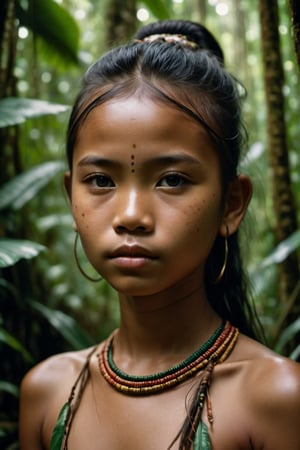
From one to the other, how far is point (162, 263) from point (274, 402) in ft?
1.21

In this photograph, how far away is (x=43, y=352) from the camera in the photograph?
8.23ft

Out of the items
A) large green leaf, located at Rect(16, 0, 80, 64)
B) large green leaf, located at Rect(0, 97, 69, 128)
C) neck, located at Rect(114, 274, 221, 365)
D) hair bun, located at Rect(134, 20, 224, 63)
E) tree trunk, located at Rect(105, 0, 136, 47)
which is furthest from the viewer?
tree trunk, located at Rect(105, 0, 136, 47)

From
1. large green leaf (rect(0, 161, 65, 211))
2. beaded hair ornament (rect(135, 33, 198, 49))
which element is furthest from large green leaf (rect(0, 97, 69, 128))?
beaded hair ornament (rect(135, 33, 198, 49))

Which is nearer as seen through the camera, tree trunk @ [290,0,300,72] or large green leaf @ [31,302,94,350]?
tree trunk @ [290,0,300,72]

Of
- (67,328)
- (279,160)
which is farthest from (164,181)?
(67,328)

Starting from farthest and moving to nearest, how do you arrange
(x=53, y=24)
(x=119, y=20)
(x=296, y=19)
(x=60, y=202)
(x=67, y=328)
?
(x=60, y=202)
(x=119, y=20)
(x=53, y=24)
(x=67, y=328)
(x=296, y=19)

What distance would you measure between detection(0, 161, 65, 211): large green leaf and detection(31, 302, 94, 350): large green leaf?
16.0 inches

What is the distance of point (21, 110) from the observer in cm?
203

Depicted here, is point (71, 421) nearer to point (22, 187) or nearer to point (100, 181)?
point (100, 181)

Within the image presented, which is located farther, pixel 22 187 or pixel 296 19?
pixel 22 187

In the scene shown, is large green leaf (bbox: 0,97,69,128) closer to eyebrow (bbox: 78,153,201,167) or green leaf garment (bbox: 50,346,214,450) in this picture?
eyebrow (bbox: 78,153,201,167)

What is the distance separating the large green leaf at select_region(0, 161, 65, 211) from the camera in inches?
90.1

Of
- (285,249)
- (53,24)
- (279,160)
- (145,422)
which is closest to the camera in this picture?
(145,422)

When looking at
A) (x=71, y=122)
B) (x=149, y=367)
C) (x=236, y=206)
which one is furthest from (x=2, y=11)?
(x=149, y=367)
